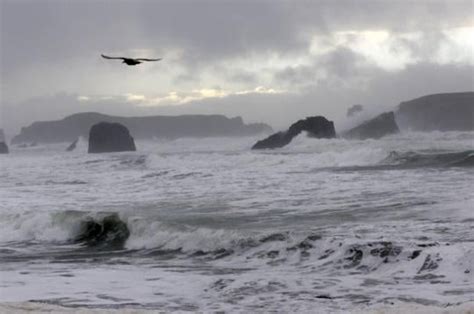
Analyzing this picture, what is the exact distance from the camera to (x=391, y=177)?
2361 cm

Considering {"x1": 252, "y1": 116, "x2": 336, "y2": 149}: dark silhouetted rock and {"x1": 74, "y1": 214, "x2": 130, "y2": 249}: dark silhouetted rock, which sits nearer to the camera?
{"x1": 74, "y1": 214, "x2": 130, "y2": 249}: dark silhouetted rock

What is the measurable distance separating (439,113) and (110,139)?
5616 centimetres

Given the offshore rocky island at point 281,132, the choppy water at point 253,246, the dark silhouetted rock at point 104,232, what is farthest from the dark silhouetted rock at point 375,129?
the dark silhouetted rock at point 104,232

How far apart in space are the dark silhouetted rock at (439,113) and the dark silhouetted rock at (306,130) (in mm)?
47591

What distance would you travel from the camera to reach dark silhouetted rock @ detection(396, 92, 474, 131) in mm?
105312

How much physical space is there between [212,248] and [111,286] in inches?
137

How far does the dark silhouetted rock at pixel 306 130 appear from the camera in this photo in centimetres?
6250

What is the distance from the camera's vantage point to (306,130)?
206 ft

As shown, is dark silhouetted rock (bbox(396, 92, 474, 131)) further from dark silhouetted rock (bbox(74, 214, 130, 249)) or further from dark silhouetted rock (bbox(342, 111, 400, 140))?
dark silhouetted rock (bbox(74, 214, 130, 249))

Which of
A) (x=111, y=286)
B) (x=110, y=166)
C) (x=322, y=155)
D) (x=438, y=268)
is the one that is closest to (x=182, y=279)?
(x=111, y=286)

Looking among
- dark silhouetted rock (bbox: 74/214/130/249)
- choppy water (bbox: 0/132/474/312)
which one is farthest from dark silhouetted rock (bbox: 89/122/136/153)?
dark silhouetted rock (bbox: 74/214/130/249)

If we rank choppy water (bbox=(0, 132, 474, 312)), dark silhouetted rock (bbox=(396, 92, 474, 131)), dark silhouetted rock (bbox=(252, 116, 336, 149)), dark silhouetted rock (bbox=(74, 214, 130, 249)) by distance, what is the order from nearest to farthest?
1. choppy water (bbox=(0, 132, 474, 312))
2. dark silhouetted rock (bbox=(74, 214, 130, 249))
3. dark silhouetted rock (bbox=(252, 116, 336, 149))
4. dark silhouetted rock (bbox=(396, 92, 474, 131))

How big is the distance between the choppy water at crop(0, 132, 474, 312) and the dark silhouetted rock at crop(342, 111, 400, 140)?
2149 inches

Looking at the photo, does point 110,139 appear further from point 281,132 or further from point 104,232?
point 104,232
